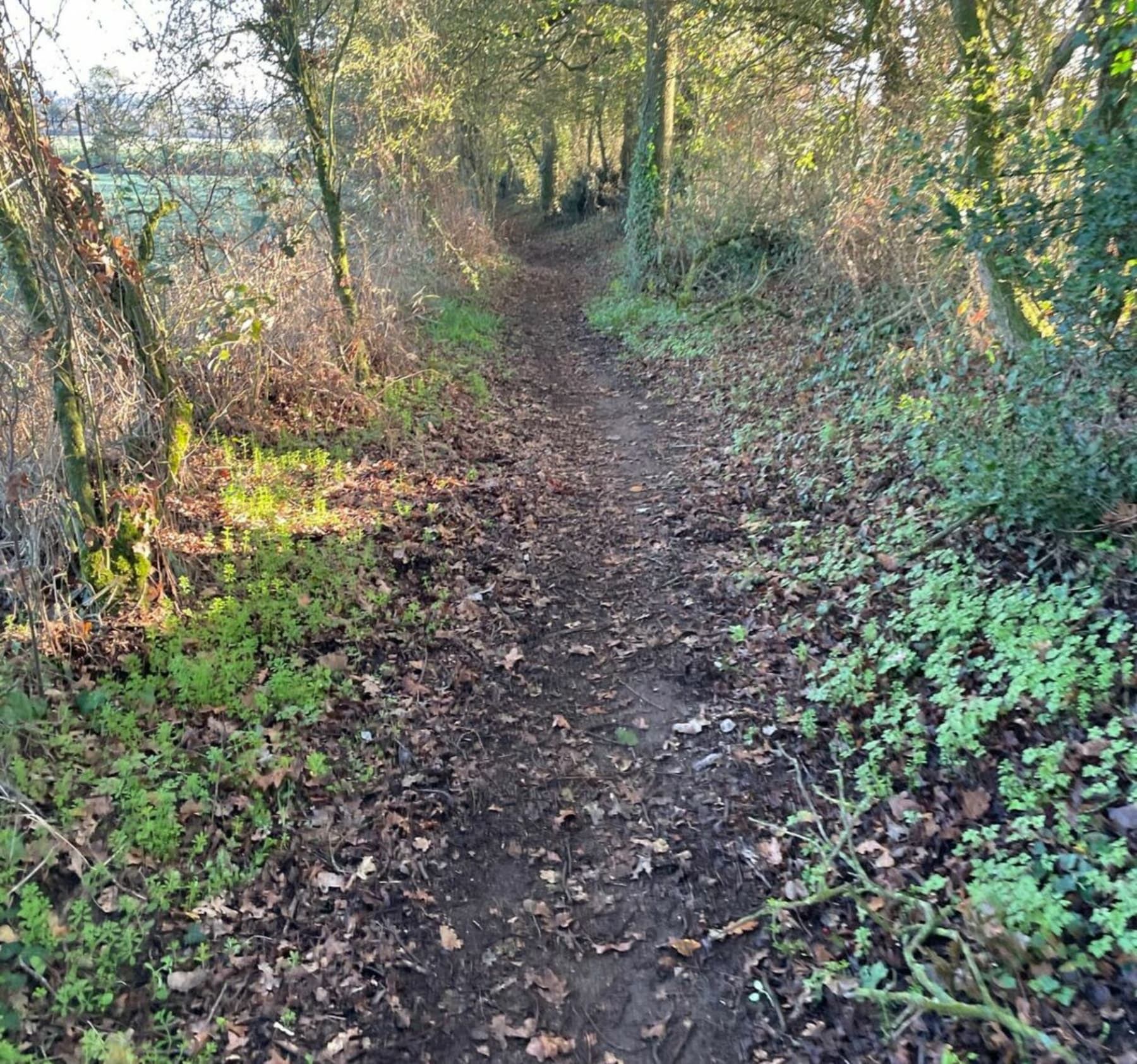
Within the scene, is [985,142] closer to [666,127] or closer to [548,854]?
[548,854]

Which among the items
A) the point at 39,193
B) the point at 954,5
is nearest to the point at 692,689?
the point at 39,193

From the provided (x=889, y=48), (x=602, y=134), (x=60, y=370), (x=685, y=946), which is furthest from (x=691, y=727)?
(x=602, y=134)

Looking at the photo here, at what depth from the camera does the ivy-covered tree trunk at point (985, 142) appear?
629cm

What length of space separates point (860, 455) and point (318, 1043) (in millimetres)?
6110

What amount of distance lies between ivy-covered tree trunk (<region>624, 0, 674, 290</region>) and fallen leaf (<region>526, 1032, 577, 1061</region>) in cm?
1543

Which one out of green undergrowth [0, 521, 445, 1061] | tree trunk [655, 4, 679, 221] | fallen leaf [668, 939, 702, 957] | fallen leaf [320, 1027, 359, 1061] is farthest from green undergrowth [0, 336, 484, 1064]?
tree trunk [655, 4, 679, 221]

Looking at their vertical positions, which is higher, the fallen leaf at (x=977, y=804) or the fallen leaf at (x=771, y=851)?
the fallen leaf at (x=977, y=804)

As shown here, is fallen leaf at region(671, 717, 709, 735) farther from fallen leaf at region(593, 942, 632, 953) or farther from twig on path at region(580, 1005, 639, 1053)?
twig on path at region(580, 1005, 639, 1053)

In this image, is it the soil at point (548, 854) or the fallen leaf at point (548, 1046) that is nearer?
the fallen leaf at point (548, 1046)

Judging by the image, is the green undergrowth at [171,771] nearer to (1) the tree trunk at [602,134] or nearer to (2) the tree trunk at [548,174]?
(1) the tree trunk at [602,134]

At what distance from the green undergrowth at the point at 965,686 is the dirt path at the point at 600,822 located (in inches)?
15.8

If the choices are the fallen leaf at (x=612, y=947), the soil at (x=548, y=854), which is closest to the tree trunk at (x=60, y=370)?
the soil at (x=548, y=854)

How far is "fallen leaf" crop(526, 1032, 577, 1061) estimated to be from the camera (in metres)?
3.32

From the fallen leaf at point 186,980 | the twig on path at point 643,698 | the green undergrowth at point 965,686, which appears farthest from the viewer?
the twig on path at point 643,698
